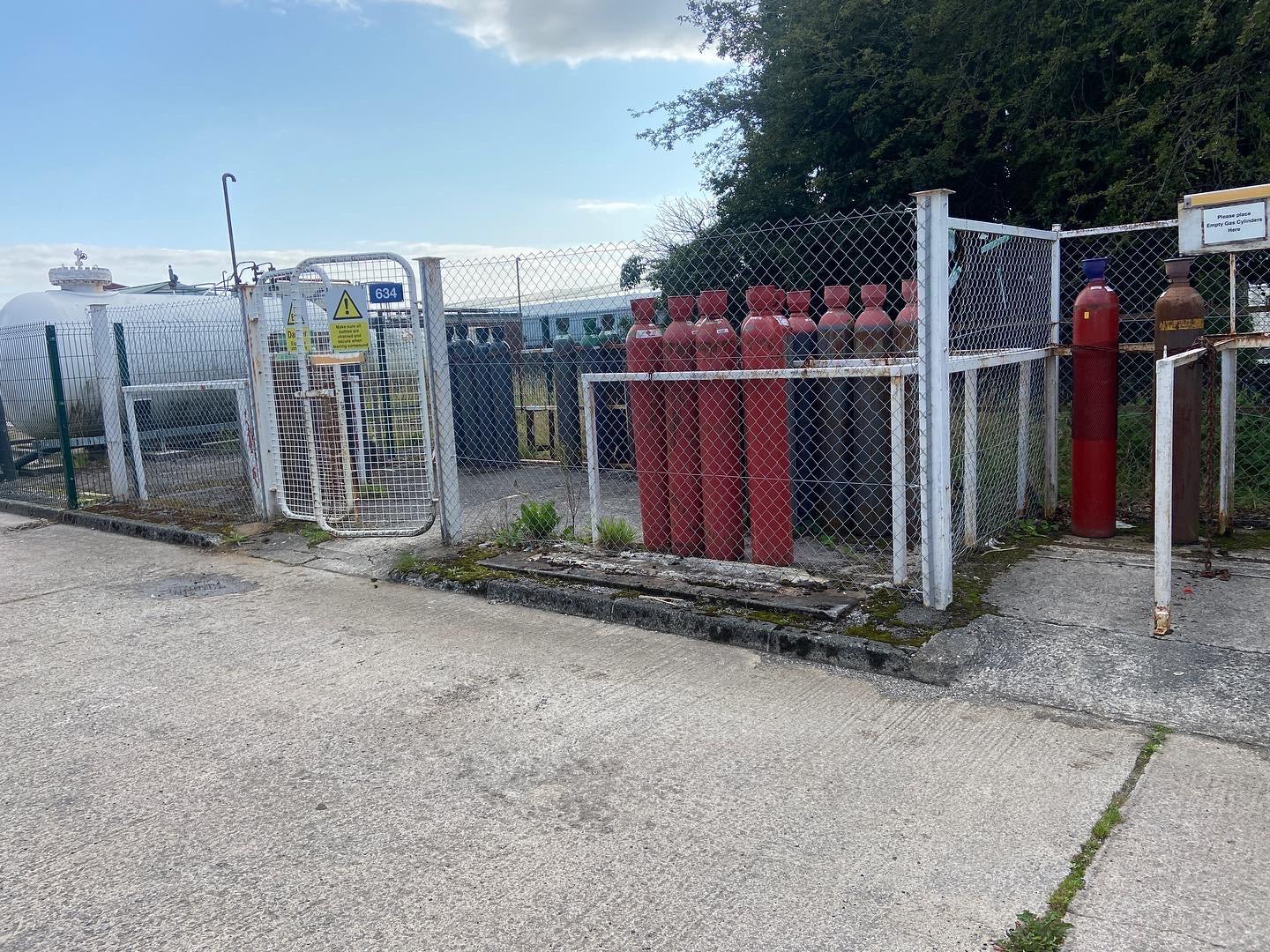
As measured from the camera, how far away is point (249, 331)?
812 cm

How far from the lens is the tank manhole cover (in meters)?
6.72

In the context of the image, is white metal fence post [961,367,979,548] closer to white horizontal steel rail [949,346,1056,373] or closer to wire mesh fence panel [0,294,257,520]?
white horizontal steel rail [949,346,1056,373]

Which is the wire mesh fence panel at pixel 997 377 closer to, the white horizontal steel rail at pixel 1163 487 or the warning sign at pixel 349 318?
the white horizontal steel rail at pixel 1163 487

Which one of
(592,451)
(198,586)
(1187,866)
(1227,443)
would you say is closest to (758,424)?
(592,451)

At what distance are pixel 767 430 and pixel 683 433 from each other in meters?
0.62

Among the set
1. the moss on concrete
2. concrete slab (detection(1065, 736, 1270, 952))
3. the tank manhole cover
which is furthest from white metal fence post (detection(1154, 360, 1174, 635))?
the tank manhole cover

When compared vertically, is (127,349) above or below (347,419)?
above

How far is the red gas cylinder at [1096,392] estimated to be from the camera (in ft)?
19.6

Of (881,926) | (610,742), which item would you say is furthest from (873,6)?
(881,926)

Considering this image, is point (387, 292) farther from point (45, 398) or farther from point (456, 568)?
point (45, 398)

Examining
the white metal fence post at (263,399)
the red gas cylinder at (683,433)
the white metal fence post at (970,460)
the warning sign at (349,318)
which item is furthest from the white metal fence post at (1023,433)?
the white metal fence post at (263,399)

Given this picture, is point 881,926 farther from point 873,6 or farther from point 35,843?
point 873,6

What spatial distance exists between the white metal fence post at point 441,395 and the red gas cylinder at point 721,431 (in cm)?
210

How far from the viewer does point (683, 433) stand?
19.7 feet
